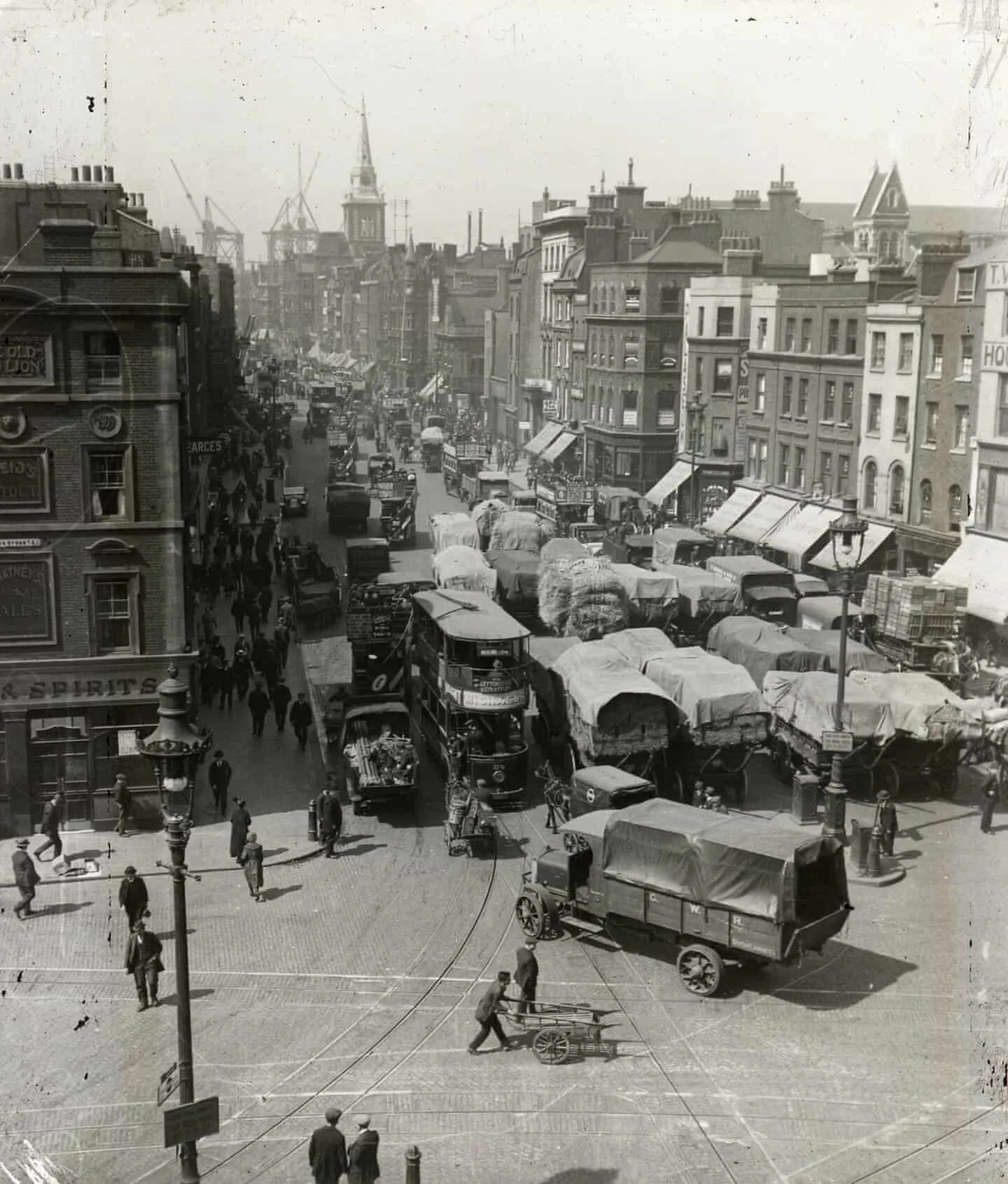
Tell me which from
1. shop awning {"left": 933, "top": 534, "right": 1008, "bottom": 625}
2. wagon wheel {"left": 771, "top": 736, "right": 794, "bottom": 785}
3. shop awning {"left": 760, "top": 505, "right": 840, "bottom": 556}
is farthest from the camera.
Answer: shop awning {"left": 760, "top": 505, "right": 840, "bottom": 556}

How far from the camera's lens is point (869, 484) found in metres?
47.8

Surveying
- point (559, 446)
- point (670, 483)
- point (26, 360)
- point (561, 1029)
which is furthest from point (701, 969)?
point (559, 446)

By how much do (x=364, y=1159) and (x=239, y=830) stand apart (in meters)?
10.9

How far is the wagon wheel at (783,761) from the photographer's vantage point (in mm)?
28281

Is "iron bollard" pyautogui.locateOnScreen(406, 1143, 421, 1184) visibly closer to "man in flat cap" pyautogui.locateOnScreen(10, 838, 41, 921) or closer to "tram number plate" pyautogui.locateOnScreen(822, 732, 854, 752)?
"man in flat cap" pyautogui.locateOnScreen(10, 838, 41, 921)

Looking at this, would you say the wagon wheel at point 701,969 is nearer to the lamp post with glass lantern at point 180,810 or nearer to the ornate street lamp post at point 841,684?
the ornate street lamp post at point 841,684

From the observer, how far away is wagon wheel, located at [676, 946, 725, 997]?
18.4m

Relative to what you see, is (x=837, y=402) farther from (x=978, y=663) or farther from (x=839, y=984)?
(x=839, y=984)

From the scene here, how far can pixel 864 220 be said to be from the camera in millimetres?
116750

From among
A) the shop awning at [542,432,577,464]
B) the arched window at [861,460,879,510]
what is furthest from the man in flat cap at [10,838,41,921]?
the shop awning at [542,432,577,464]

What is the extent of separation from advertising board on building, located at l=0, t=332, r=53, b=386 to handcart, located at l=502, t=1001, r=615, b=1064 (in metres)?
14.9

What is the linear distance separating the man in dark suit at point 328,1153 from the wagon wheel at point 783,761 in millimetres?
16712

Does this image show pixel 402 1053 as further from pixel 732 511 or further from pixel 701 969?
pixel 732 511

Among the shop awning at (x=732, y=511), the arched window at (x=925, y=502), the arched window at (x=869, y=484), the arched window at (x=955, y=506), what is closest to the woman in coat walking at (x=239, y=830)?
the arched window at (x=955, y=506)
